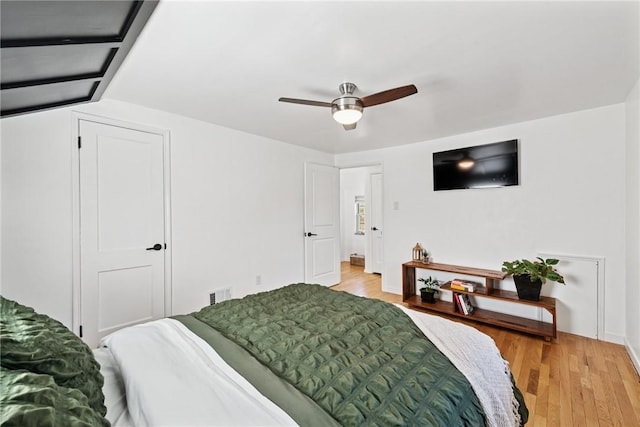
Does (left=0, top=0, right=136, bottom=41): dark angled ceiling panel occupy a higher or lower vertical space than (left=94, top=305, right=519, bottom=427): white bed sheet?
higher

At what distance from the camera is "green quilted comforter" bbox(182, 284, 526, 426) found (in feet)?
3.22

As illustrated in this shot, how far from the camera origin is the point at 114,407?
1010mm

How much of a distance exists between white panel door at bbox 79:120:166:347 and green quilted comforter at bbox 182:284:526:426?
139 centimetres

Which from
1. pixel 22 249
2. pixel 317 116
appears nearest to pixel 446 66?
pixel 317 116

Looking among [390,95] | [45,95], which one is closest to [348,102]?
[390,95]

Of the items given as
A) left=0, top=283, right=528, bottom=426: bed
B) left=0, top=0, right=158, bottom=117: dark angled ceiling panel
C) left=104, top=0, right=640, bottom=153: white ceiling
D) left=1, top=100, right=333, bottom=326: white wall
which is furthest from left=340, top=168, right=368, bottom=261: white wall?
left=0, top=0, right=158, bottom=117: dark angled ceiling panel

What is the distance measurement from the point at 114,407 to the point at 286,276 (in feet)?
10.3

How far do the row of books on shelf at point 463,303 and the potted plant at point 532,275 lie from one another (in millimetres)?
539

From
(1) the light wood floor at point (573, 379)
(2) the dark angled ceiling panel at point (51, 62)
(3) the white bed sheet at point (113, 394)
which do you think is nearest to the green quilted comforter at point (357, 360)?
(3) the white bed sheet at point (113, 394)

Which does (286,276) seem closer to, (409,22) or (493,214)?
(493,214)

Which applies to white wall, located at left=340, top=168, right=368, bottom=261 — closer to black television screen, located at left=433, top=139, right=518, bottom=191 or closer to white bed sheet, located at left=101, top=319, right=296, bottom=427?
black television screen, located at left=433, top=139, right=518, bottom=191

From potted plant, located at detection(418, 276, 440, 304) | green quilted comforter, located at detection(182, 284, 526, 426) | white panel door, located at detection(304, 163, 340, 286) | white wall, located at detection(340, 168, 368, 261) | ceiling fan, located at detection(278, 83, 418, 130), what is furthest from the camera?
white wall, located at detection(340, 168, 368, 261)

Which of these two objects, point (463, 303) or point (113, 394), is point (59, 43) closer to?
point (113, 394)

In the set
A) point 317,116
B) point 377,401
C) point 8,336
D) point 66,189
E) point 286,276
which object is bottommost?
point 286,276
